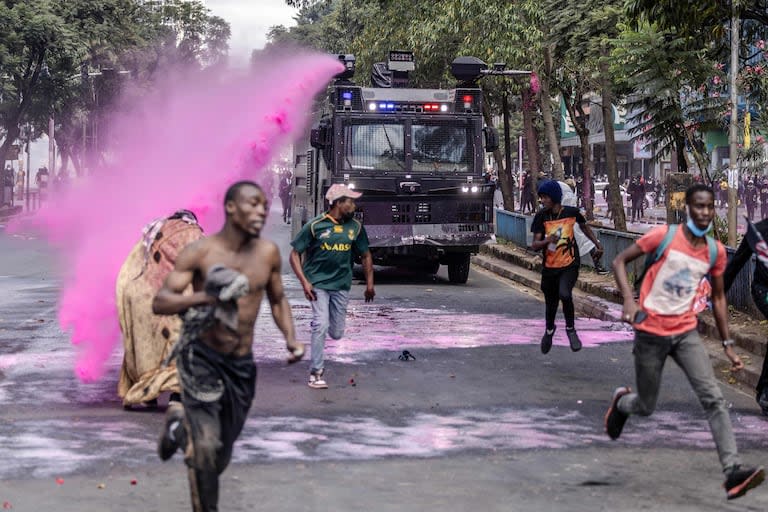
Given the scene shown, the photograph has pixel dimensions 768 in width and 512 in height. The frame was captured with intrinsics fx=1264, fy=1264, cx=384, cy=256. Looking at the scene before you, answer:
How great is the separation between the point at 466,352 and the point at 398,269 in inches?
483

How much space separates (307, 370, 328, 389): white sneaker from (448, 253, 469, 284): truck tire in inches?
450

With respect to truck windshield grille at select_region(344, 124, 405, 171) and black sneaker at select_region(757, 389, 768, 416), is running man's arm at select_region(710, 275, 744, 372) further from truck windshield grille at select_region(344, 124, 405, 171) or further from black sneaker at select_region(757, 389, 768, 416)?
truck windshield grille at select_region(344, 124, 405, 171)

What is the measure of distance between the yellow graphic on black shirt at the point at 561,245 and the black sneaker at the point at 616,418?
14.4 feet

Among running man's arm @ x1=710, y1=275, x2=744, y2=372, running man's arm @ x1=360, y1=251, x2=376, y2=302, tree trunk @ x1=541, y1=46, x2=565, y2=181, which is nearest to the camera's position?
running man's arm @ x1=710, y1=275, x2=744, y2=372

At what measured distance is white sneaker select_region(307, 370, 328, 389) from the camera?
10.9m

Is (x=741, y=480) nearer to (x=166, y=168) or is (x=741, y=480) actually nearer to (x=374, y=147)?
(x=166, y=168)

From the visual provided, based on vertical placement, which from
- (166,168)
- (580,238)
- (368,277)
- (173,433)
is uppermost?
(166,168)

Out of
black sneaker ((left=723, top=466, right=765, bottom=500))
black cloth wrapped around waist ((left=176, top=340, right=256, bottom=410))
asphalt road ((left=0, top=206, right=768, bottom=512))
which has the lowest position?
asphalt road ((left=0, top=206, right=768, bottom=512))

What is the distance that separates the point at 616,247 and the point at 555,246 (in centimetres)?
822

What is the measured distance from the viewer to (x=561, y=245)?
12.4m

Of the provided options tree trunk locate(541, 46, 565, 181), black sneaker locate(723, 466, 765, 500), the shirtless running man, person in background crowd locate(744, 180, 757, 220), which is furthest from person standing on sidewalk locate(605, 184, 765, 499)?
person in background crowd locate(744, 180, 757, 220)

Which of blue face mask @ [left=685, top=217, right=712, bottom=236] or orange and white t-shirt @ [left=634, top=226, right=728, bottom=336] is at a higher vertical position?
blue face mask @ [left=685, top=217, right=712, bottom=236]

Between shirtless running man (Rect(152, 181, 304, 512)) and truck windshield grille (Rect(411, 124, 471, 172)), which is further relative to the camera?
truck windshield grille (Rect(411, 124, 471, 172))

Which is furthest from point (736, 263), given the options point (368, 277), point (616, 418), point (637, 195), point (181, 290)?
point (637, 195)
